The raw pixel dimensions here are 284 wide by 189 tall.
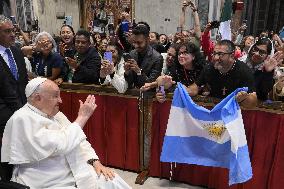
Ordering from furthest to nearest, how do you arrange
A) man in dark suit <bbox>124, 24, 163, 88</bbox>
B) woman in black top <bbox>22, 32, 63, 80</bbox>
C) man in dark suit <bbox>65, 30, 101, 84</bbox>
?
woman in black top <bbox>22, 32, 63, 80</bbox> < man in dark suit <bbox>65, 30, 101, 84</bbox> < man in dark suit <bbox>124, 24, 163, 88</bbox>

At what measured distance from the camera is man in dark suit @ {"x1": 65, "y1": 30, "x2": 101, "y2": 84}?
4.49 metres

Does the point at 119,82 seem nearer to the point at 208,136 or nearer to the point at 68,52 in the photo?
the point at 208,136

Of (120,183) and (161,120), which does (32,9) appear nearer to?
(161,120)

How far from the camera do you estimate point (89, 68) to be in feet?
14.8

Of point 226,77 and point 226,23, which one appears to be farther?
point 226,23

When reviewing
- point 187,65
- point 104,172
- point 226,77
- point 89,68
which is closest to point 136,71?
point 187,65

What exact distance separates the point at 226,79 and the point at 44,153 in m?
2.17

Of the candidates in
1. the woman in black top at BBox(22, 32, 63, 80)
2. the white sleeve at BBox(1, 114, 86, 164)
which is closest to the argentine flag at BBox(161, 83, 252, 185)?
the white sleeve at BBox(1, 114, 86, 164)

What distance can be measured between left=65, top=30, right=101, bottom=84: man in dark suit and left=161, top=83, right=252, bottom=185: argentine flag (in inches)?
53.3

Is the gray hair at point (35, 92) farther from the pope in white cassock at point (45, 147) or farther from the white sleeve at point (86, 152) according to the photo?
the white sleeve at point (86, 152)

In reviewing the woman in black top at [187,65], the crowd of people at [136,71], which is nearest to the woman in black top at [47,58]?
the crowd of people at [136,71]

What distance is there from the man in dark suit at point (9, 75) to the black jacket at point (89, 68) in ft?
3.21

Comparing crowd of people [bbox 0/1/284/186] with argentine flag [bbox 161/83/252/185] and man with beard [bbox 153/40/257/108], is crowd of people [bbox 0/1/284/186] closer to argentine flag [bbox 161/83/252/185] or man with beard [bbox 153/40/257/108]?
man with beard [bbox 153/40/257/108]

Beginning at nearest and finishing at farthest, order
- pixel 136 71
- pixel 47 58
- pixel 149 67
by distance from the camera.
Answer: pixel 136 71, pixel 149 67, pixel 47 58
